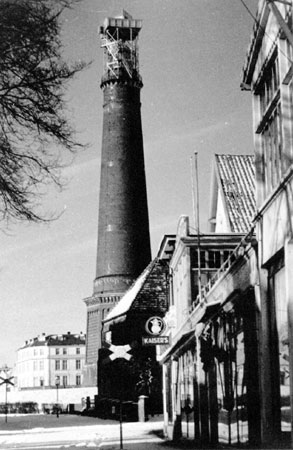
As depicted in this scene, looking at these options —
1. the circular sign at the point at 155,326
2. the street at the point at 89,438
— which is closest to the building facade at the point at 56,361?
the street at the point at 89,438

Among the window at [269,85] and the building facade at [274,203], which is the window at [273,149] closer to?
the building facade at [274,203]

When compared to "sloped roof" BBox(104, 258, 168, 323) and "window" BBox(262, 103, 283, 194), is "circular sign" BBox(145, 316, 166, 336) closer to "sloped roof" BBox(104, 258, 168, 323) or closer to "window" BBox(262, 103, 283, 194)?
"window" BBox(262, 103, 283, 194)

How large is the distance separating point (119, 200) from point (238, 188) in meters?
49.6

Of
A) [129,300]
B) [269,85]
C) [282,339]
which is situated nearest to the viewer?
[282,339]

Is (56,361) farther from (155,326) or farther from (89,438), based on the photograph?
(89,438)

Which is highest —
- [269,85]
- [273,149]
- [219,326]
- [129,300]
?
[129,300]

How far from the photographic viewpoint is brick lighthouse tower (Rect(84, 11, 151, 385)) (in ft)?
268

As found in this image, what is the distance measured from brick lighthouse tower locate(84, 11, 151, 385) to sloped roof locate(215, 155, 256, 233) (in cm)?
4780

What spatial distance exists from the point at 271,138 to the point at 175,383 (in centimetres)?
A: 1915

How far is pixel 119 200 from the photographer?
81.8 m

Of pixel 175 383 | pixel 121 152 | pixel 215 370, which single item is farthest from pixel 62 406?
pixel 215 370

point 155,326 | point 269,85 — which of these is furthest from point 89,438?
point 269,85

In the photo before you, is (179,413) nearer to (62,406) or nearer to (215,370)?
(215,370)

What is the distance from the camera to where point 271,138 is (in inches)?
534
